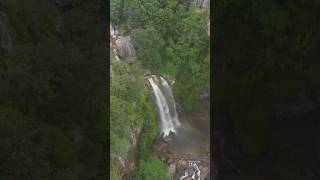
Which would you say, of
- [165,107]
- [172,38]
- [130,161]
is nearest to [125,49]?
[172,38]

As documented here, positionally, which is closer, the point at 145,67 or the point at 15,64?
the point at 15,64

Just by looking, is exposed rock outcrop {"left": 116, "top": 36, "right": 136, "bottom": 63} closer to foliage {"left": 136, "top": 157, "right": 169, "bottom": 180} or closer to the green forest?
the green forest
